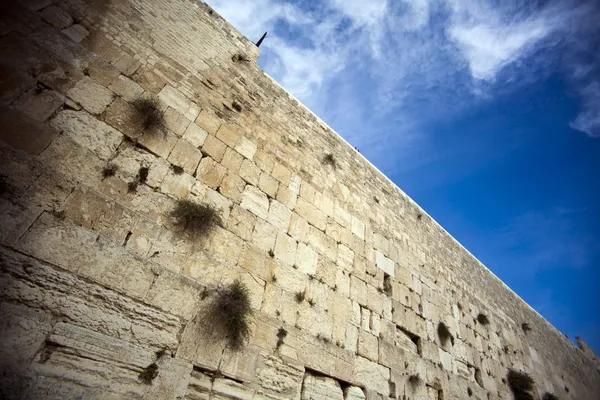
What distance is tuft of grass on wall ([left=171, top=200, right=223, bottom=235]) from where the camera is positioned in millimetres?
3814

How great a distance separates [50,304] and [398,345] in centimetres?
528

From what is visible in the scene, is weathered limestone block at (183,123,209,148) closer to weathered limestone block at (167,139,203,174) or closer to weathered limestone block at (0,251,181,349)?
weathered limestone block at (167,139,203,174)

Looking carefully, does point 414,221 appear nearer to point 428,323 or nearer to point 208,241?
point 428,323

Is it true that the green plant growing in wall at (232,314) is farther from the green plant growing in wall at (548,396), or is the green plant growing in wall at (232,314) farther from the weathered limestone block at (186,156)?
the green plant growing in wall at (548,396)

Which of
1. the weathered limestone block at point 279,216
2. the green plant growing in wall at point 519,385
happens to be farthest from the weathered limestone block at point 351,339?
the green plant growing in wall at point 519,385

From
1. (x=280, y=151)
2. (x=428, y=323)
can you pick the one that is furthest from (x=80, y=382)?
(x=428, y=323)

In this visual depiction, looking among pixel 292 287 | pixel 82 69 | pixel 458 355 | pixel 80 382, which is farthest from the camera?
pixel 458 355

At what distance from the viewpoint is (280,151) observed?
5605 millimetres

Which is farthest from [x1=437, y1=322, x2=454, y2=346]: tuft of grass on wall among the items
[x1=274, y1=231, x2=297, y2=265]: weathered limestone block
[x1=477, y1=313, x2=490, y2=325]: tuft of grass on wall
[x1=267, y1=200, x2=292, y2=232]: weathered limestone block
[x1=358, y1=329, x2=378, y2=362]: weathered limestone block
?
[x1=267, y1=200, x2=292, y2=232]: weathered limestone block

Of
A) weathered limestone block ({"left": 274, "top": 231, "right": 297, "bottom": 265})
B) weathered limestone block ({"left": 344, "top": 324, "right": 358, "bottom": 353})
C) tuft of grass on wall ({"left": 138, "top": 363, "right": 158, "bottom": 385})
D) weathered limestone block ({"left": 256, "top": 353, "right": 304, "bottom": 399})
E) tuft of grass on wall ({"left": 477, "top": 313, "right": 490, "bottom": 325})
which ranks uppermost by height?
tuft of grass on wall ({"left": 477, "top": 313, "right": 490, "bottom": 325})

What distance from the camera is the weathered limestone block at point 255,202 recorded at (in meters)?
4.63

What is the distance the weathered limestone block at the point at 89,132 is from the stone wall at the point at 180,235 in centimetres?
2

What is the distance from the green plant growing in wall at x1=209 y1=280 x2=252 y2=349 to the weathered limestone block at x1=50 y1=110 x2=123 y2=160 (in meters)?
2.14

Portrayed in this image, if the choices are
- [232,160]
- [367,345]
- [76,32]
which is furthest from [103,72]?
[367,345]
